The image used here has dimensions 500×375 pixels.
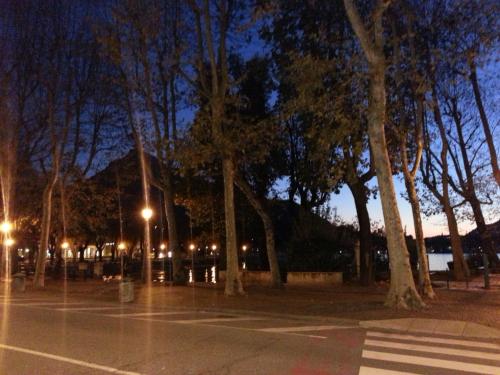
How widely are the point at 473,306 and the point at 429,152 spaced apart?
45.1 ft

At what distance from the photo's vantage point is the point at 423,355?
380 inches

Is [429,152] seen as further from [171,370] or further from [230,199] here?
[171,370]

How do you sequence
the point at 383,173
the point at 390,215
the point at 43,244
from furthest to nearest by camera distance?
1. the point at 43,244
2. the point at 383,173
3. the point at 390,215

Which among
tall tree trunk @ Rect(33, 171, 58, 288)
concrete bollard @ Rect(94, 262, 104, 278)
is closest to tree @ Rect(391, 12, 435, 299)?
tall tree trunk @ Rect(33, 171, 58, 288)

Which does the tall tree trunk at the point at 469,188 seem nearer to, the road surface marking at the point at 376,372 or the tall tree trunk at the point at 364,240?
the tall tree trunk at the point at 364,240

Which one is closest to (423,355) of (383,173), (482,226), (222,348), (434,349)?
(434,349)

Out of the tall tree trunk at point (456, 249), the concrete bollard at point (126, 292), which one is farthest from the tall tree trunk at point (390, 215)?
the tall tree trunk at point (456, 249)

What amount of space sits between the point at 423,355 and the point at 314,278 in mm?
19198

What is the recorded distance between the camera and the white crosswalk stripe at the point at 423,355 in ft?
27.9

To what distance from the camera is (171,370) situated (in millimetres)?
8219

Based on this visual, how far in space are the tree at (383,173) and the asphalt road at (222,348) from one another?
2862 millimetres

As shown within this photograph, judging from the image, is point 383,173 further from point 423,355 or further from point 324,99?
point 423,355

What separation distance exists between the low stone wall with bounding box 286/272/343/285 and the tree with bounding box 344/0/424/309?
12005mm

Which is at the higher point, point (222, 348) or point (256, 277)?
point (256, 277)
